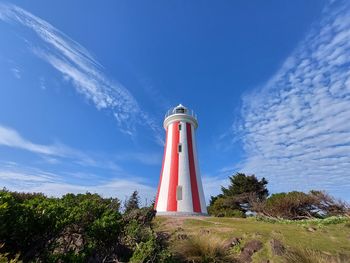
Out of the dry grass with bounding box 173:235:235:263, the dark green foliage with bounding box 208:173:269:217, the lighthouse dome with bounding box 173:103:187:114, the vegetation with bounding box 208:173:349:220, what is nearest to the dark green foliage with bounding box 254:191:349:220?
the vegetation with bounding box 208:173:349:220

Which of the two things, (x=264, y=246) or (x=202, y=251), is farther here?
(x=264, y=246)

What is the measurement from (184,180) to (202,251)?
44.7ft

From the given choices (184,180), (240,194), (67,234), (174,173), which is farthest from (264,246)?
(240,194)

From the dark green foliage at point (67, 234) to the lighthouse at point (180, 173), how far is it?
1205 centimetres

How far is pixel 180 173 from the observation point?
2105cm

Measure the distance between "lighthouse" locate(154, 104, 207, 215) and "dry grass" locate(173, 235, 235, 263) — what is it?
40.0ft

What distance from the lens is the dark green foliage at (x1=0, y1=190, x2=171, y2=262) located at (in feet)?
15.9

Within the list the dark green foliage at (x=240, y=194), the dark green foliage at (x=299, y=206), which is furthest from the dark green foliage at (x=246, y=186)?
the dark green foliage at (x=299, y=206)

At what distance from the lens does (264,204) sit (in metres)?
22.9

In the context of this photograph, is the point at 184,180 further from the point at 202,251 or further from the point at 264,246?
the point at 202,251

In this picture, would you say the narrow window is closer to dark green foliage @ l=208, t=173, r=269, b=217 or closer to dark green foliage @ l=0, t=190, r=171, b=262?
dark green foliage @ l=208, t=173, r=269, b=217

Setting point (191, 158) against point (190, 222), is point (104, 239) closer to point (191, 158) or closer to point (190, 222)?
point (190, 222)

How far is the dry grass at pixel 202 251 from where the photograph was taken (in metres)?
7.07

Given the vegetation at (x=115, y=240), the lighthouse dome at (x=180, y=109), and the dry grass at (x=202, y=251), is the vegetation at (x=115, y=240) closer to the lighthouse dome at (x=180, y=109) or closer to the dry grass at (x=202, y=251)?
the dry grass at (x=202, y=251)
